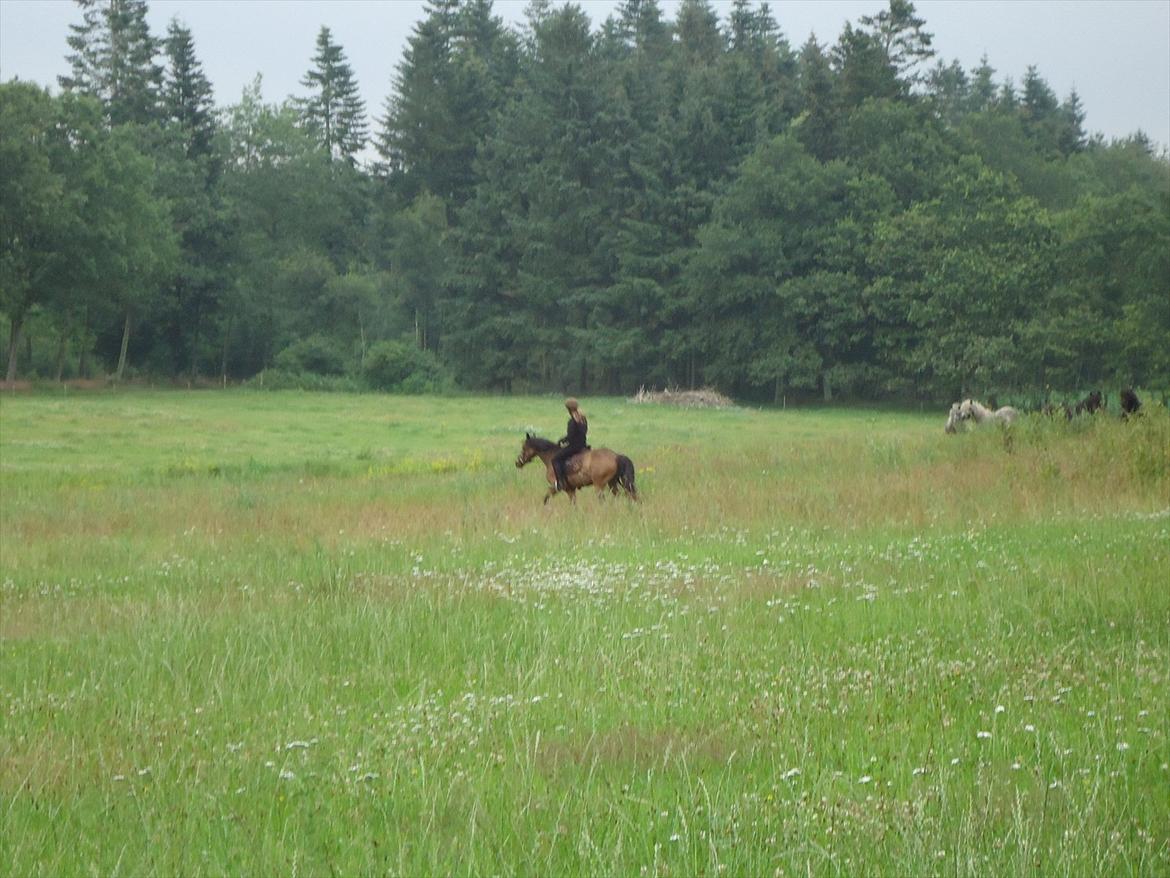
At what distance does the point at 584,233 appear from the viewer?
77.8 m

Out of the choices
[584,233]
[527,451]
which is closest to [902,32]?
[584,233]

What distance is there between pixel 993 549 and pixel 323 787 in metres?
8.85

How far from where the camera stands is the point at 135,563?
564 inches

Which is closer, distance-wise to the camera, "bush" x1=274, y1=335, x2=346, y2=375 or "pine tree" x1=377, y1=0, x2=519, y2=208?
"bush" x1=274, y1=335, x2=346, y2=375

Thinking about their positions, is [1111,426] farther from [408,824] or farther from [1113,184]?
[1113,184]

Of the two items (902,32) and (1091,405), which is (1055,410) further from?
(902,32)

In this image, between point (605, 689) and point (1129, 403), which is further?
point (1129, 403)

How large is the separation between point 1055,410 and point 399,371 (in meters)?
55.6

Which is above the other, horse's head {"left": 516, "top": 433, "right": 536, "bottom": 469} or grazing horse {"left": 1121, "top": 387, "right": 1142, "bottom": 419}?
grazing horse {"left": 1121, "top": 387, "right": 1142, "bottom": 419}

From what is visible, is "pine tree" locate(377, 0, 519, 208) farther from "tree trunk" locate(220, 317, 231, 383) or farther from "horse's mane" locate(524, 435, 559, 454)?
"horse's mane" locate(524, 435, 559, 454)

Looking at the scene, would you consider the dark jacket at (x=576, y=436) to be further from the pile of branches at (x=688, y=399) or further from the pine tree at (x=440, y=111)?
the pine tree at (x=440, y=111)

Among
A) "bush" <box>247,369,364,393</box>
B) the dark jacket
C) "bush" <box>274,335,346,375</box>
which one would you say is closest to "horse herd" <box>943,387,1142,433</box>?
the dark jacket

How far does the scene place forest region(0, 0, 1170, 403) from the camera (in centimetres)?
6059

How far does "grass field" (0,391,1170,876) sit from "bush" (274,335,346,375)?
59.6 meters
